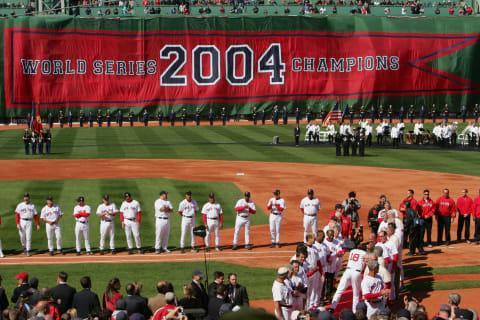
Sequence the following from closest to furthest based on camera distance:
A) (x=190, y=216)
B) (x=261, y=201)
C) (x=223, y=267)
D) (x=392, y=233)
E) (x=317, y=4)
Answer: (x=392, y=233) < (x=223, y=267) < (x=190, y=216) < (x=261, y=201) < (x=317, y=4)

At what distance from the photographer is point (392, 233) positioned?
14.9 meters

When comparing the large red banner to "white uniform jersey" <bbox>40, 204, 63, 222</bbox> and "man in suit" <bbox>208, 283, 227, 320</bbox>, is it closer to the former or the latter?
"white uniform jersey" <bbox>40, 204, 63, 222</bbox>

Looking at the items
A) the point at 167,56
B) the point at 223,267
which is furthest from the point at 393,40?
the point at 223,267

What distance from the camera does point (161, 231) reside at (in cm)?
1978

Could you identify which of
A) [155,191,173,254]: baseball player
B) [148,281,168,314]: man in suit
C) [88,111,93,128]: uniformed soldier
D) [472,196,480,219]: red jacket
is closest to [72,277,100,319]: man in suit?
[148,281,168,314]: man in suit

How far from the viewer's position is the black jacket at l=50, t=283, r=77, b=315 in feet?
37.1

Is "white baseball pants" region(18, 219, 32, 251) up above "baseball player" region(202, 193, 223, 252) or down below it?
below

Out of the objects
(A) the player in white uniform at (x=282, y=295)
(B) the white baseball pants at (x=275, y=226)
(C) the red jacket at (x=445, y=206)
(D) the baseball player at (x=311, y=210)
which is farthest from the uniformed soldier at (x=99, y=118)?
(A) the player in white uniform at (x=282, y=295)

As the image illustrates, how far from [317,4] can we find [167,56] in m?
16.2

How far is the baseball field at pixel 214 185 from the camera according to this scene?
1727 centimetres

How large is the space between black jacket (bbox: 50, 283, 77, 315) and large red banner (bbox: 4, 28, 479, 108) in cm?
4845

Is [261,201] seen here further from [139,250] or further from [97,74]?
[97,74]

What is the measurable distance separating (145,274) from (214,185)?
11.8 meters

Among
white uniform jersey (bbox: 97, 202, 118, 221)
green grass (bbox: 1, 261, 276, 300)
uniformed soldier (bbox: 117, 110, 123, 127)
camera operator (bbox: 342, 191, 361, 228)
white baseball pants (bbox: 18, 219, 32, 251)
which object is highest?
uniformed soldier (bbox: 117, 110, 123, 127)
